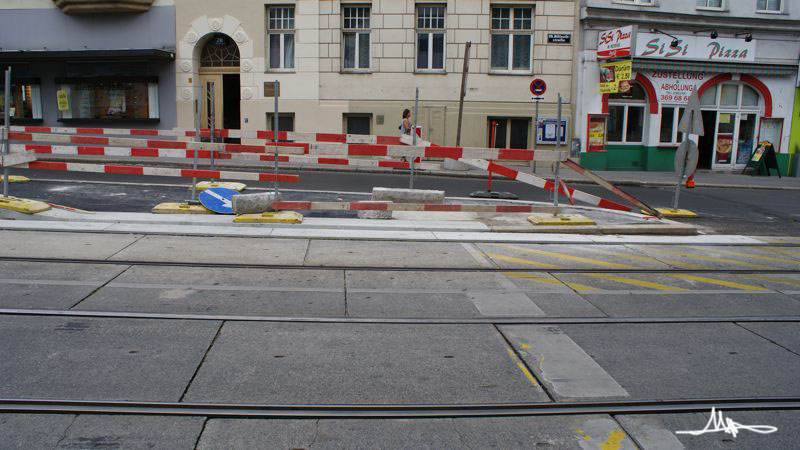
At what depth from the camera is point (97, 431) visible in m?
4.07

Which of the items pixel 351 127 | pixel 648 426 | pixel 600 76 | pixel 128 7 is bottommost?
pixel 648 426

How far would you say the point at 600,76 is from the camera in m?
23.9

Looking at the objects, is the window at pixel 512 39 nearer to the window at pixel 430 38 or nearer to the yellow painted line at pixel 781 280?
the window at pixel 430 38

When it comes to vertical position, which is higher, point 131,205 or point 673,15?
point 673,15

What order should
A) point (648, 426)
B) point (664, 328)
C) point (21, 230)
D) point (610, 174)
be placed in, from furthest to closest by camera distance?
point (610, 174), point (21, 230), point (664, 328), point (648, 426)

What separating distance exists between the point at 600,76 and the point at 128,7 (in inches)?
648

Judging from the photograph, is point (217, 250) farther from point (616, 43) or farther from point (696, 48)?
point (696, 48)

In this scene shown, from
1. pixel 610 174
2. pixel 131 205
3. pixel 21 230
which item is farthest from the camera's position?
pixel 610 174

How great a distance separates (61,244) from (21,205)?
2.21 metres

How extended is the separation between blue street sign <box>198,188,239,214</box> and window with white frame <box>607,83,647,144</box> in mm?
17422

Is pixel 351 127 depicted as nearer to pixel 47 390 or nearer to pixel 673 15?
pixel 673 15

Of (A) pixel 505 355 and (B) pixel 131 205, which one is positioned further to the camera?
(B) pixel 131 205

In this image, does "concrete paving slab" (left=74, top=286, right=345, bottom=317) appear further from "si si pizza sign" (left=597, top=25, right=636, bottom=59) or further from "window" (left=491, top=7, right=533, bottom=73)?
"window" (left=491, top=7, right=533, bottom=73)

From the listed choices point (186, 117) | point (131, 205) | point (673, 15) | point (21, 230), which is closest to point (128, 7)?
point (186, 117)
